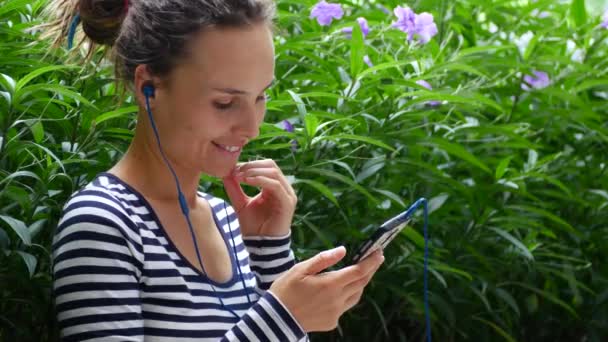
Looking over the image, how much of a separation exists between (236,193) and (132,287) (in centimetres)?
29

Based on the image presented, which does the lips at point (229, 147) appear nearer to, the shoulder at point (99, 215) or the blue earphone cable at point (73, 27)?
the shoulder at point (99, 215)

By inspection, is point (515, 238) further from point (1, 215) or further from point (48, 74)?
point (1, 215)

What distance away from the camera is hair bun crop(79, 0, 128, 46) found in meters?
1.19

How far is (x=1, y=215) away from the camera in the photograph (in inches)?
50.5

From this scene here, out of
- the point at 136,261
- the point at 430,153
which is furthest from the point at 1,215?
the point at 430,153

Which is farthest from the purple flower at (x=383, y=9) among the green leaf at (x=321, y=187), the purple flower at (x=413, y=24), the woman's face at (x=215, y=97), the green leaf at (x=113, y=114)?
the woman's face at (x=215, y=97)

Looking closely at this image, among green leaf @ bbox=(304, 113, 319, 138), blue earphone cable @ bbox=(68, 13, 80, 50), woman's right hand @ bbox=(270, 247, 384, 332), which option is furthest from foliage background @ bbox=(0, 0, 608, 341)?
woman's right hand @ bbox=(270, 247, 384, 332)

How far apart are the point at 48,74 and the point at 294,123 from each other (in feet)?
1.35

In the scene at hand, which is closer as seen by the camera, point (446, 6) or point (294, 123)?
point (294, 123)

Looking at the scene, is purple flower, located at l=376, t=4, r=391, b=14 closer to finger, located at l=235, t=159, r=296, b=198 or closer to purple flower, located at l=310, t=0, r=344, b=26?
purple flower, located at l=310, t=0, r=344, b=26

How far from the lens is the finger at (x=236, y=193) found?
1.33 meters

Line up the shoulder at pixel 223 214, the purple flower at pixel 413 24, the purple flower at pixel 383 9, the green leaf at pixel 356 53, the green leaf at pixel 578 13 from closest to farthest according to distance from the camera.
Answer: the shoulder at pixel 223 214, the green leaf at pixel 356 53, the purple flower at pixel 413 24, the purple flower at pixel 383 9, the green leaf at pixel 578 13

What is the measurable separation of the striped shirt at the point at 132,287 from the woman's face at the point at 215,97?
3.2 inches

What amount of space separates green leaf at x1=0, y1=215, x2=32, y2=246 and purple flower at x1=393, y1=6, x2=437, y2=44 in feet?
3.12
